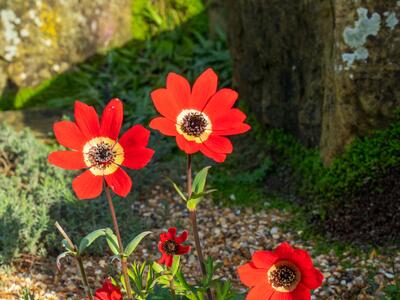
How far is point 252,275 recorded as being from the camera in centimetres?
222

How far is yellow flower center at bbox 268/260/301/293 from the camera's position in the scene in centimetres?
221

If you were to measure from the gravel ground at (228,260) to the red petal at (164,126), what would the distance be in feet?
4.99

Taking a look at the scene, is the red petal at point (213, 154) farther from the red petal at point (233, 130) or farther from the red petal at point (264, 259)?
the red petal at point (264, 259)

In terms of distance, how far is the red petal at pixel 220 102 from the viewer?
2441 millimetres

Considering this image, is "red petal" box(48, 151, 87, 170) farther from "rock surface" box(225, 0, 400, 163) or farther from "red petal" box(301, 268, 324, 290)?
"rock surface" box(225, 0, 400, 163)

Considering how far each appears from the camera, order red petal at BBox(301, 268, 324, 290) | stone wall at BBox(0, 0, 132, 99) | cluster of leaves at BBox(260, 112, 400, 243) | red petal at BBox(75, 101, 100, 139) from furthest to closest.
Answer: stone wall at BBox(0, 0, 132, 99) → cluster of leaves at BBox(260, 112, 400, 243) → red petal at BBox(75, 101, 100, 139) → red petal at BBox(301, 268, 324, 290)

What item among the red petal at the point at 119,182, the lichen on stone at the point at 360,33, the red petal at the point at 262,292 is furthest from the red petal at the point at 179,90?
the lichen on stone at the point at 360,33

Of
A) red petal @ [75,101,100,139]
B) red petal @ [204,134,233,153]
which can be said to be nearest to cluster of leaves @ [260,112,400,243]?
red petal @ [204,134,233,153]

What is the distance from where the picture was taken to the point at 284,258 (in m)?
2.18

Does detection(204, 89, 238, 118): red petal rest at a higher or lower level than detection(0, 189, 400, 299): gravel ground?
higher

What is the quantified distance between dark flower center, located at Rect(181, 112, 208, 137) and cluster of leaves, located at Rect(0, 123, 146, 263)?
5.90ft

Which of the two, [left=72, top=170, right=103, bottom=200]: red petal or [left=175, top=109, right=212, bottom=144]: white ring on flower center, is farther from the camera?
[left=175, top=109, right=212, bottom=144]: white ring on flower center

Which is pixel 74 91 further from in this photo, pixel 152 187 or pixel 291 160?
pixel 291 160

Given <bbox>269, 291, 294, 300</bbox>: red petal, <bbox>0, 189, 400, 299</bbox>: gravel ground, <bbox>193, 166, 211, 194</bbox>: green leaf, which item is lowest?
<bbox>0, 189, 400, 299</bbox>: gravel ground
